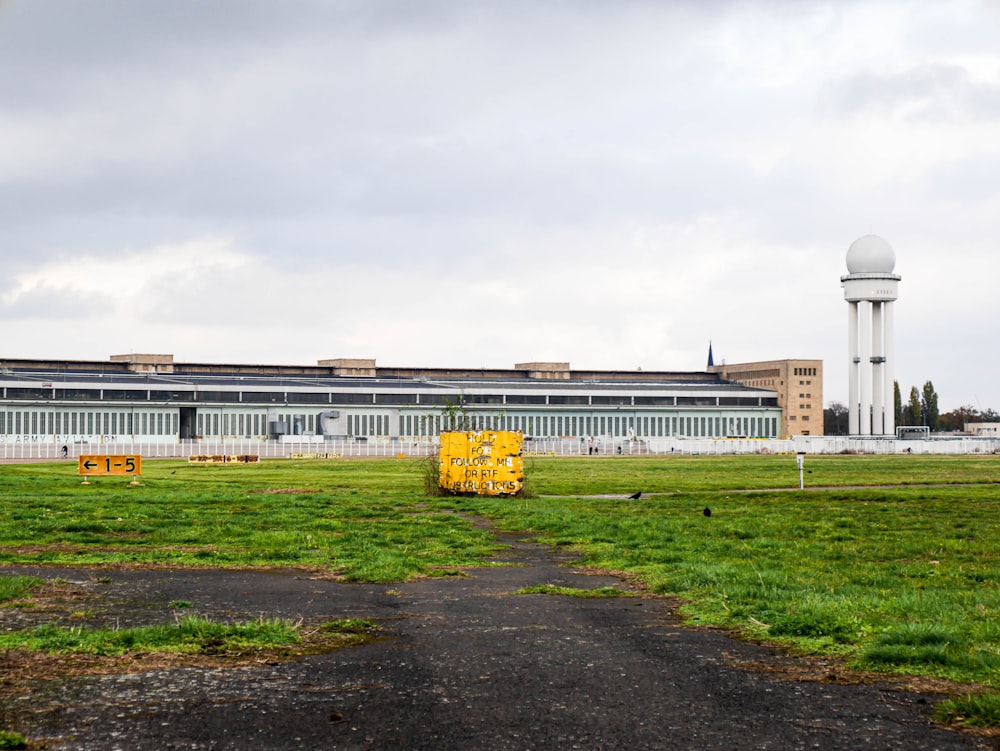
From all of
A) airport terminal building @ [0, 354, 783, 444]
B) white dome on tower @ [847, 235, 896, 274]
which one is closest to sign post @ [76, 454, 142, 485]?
airport terminal building @ [0, 354, 783, 444]

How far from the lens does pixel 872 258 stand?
143125 millimetres

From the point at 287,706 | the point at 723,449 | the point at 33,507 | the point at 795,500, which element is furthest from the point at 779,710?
the point at 723,449

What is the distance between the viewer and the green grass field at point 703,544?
11.5 metres

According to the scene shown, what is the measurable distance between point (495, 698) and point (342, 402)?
5375 inches

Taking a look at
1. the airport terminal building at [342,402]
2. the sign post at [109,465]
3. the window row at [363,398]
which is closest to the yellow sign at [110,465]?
the sign post at [109,465]

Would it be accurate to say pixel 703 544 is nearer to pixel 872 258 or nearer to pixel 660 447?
pixel 660 447

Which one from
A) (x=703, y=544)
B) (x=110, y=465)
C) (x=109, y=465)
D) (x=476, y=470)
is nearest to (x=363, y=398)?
(x=110, y=465)

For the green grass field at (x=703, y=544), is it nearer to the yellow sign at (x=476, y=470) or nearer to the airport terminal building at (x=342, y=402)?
the yellow sign at (x=476, y=470)

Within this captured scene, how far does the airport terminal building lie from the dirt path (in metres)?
110

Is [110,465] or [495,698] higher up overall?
[495,698]

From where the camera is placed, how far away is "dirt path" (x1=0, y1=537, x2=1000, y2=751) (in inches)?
301

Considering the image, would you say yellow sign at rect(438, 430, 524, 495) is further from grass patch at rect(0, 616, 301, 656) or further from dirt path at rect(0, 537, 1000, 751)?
grass patch at rect(0, 616, 301, 656)

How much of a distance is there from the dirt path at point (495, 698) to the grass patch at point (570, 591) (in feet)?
7.02

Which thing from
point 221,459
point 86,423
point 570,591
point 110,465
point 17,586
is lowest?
point 221,459
